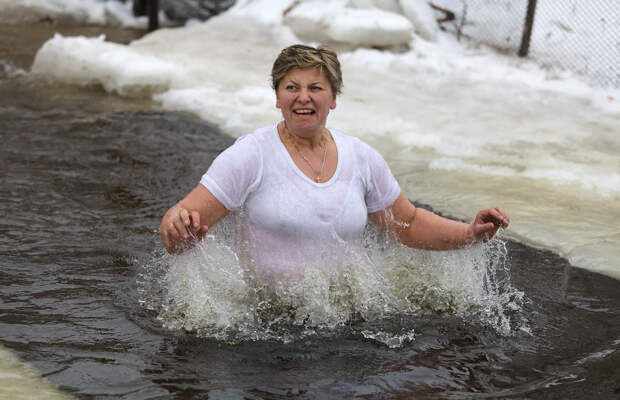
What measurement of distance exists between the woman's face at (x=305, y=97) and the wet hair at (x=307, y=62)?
2cm

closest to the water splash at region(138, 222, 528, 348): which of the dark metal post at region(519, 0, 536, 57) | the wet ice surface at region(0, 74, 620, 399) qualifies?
the wet ice surface at region(0, 74, 620, 399)

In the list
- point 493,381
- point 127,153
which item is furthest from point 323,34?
point 493,381

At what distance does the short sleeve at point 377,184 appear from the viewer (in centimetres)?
358

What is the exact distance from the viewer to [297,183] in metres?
3.37

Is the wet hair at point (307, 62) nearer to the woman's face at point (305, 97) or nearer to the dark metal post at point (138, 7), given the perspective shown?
the woman's face at point (305, 97)

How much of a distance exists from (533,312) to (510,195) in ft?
6.17

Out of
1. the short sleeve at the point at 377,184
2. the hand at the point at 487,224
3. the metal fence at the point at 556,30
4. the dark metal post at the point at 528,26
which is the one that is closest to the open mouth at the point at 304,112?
the short sleeve at the point at 377,184

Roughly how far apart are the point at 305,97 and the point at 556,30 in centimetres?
790

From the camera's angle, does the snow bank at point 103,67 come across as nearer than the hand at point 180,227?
No

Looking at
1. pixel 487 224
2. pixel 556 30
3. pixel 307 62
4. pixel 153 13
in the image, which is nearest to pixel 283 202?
pixel 307 62

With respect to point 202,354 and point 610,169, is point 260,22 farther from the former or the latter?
point 202,354

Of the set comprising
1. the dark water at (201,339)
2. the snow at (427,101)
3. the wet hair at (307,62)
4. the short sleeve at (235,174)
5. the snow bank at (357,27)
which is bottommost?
the dark water at (201,339)

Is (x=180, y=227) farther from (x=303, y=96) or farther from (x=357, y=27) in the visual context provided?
(x=357, y=27)

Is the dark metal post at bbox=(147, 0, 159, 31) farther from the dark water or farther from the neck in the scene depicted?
the neck
